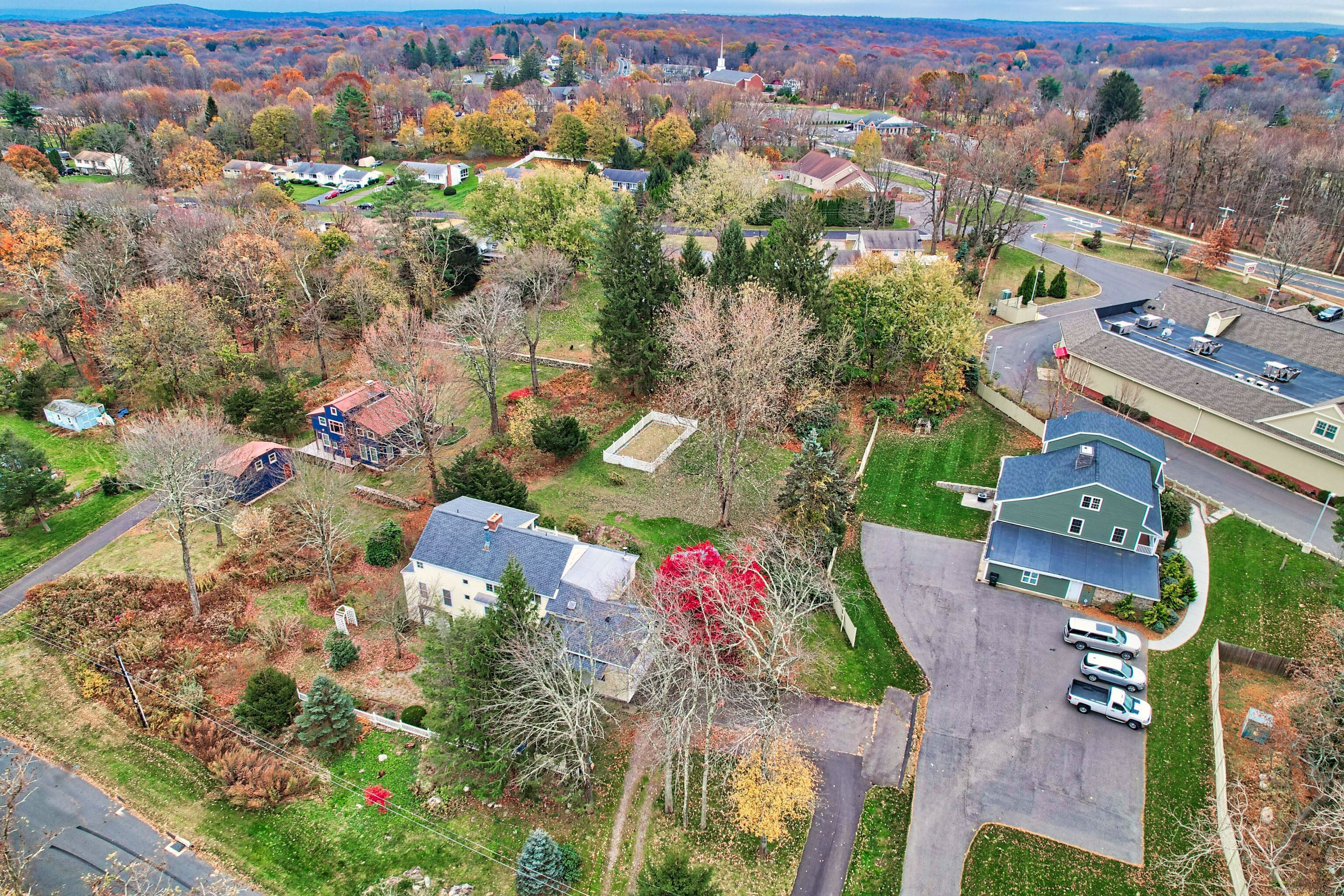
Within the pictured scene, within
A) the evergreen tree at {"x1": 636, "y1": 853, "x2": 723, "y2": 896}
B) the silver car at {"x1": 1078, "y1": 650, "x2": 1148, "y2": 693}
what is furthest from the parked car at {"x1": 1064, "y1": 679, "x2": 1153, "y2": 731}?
the evergreen tree at {"x1": 636, "y1": 853, "x2": 723, "y2": 896}

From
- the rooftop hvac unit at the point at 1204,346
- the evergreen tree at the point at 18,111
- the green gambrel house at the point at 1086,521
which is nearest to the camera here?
the green gambrel house at the point at 1086,521

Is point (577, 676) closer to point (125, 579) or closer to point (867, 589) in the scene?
point (867, 589)

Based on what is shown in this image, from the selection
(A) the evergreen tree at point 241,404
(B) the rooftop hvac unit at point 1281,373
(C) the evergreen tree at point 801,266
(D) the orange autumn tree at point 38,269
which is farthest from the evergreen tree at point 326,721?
(B) the rooftop hvac unit at point 1281,373

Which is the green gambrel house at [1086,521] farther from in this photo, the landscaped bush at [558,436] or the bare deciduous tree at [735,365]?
the landscaped bush at [558,436]

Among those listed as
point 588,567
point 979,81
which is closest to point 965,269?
point 588,567

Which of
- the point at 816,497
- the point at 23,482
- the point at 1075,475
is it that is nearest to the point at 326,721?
the point at 816,497

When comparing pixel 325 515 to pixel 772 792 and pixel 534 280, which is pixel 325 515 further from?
pixel 534 280
